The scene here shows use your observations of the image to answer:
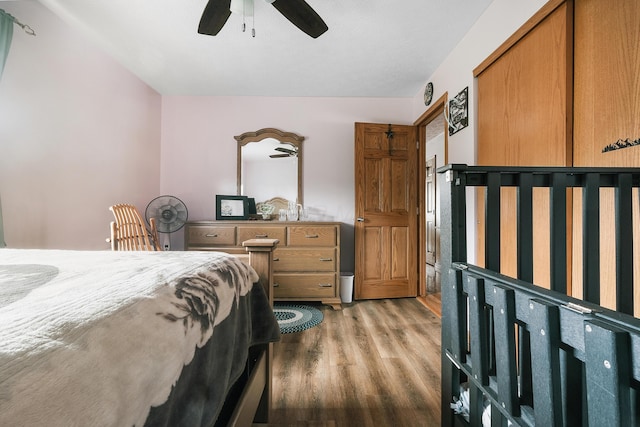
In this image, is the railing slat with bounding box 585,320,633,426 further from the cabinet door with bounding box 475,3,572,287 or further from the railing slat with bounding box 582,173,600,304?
the cabinet door with bounding box 475,3,572,287

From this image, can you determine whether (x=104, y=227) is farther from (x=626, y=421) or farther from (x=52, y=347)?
(x=626, y=421)

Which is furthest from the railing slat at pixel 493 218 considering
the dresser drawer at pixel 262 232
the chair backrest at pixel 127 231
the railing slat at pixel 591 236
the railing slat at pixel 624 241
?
the chair backrest at pixel 127 231

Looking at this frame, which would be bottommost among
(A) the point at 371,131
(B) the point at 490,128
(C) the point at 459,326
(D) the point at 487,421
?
(D) the point at 487,421

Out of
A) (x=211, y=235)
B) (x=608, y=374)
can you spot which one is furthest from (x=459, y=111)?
(x=211, y=235)

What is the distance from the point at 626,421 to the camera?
0.35m

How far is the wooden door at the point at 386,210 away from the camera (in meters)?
3.26

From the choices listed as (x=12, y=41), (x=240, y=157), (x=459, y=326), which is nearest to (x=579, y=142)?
(x=459, y=326)

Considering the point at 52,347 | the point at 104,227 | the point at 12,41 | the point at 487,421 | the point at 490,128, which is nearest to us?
the point at 52,347

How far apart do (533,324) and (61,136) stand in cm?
295

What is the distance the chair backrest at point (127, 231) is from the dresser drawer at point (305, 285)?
1.27m

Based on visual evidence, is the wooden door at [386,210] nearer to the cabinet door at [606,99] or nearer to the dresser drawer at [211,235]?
the dresser drawer at [211,235]

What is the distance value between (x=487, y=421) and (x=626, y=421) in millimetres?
416

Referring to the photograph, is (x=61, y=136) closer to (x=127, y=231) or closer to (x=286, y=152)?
(x=127, y=231)

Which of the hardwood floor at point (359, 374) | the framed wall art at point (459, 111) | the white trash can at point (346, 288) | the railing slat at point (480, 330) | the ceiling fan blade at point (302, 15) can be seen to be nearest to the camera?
the railing slat at point (480, 330)
